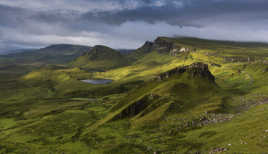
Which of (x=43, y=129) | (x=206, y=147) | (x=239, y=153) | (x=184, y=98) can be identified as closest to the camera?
(x=239, y=153)

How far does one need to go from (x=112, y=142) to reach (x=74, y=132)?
55.4m

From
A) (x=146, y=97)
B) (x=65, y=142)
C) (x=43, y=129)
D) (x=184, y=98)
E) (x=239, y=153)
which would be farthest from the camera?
(x=43, y=129)

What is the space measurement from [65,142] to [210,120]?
9343 centimetres

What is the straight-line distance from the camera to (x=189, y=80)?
192m

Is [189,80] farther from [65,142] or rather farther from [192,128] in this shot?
[65,142]

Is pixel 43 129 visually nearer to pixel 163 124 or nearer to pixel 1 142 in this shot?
pixel 1 142

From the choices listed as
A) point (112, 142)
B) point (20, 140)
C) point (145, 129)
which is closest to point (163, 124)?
point (145, 129)

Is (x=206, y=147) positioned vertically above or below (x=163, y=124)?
above

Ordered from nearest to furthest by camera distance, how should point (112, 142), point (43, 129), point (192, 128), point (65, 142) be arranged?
point (192, 128), point (112, 142), point (65, 142), point (43, 129)

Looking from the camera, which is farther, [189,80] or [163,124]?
[189,80]

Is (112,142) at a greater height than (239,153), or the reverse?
(239,153)

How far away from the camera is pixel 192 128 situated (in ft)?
358

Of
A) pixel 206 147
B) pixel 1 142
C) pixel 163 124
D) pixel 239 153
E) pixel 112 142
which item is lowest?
pixel 1 142

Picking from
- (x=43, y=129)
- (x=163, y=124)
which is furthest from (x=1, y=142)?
(x=163, y=124)
